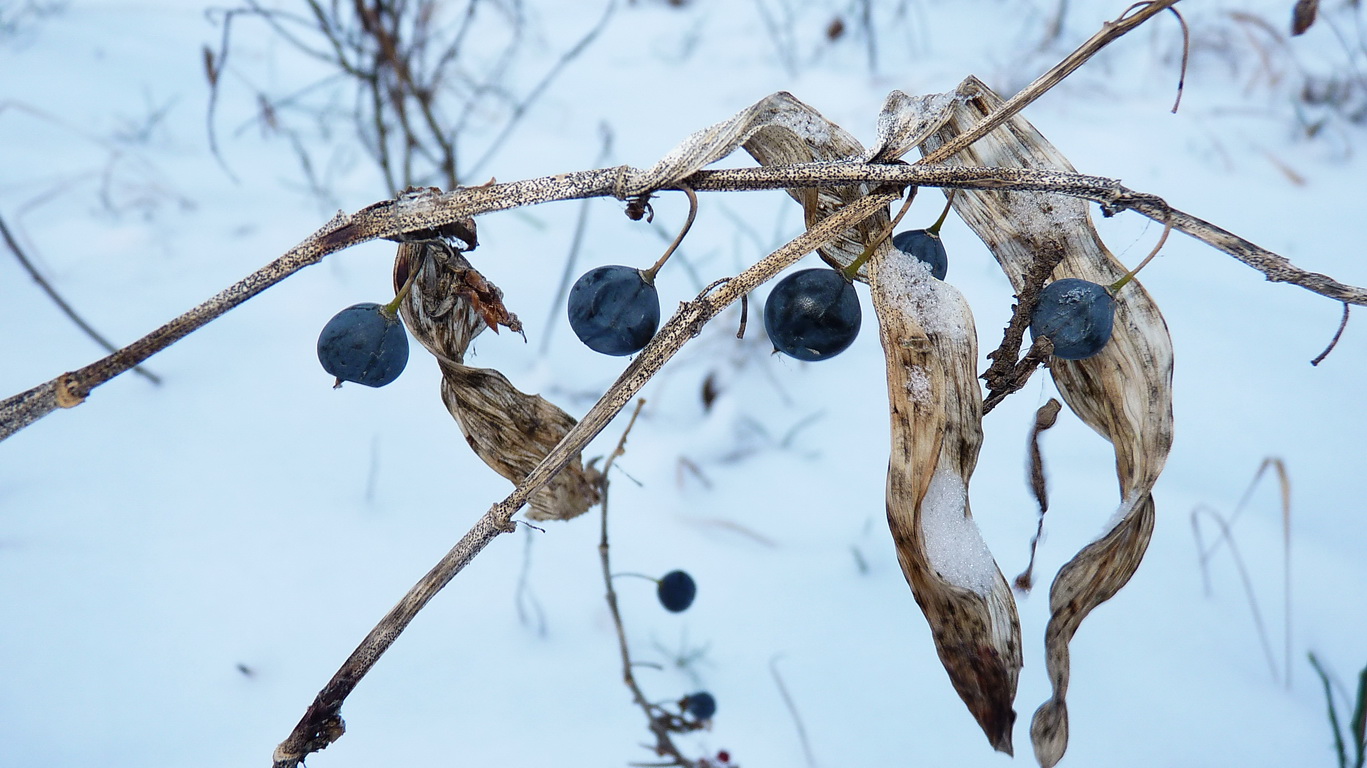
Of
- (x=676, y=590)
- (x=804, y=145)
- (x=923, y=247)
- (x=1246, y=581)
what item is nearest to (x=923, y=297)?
(x=923, y=247)

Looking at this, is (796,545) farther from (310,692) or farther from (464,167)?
(464,167)

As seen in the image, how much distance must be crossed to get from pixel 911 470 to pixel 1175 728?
0.69 m

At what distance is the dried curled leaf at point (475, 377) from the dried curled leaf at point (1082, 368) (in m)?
0.40

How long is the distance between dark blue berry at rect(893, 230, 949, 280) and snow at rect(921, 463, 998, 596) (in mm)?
172

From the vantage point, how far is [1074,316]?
23.9 inches

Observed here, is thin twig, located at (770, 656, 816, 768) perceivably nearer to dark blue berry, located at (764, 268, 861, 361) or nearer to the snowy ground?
the snowy ground

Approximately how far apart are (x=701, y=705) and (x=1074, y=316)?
668 mm

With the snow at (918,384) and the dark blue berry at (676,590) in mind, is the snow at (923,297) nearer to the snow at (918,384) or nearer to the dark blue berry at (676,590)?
the snow at (918,384)

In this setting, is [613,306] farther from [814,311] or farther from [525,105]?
[525,105]

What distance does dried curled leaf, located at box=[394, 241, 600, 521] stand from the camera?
662 mm

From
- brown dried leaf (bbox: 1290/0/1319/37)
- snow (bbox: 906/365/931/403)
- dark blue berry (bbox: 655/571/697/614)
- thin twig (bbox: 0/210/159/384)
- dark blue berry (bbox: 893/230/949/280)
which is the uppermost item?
thin twig (bbox: 0/210/159/384)

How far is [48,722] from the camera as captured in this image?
38.6 inches

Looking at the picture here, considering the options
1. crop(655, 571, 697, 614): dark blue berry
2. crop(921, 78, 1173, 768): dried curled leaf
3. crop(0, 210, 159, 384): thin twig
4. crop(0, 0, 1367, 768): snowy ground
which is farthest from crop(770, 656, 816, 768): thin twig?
crop(0, 210, 159, 384): thin twig

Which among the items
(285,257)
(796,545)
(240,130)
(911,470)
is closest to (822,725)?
(796,545)
